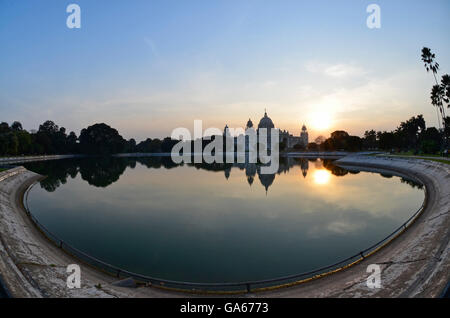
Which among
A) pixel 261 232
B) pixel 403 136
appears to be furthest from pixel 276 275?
pixel 403 136

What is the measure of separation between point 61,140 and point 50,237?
12346 centimetres

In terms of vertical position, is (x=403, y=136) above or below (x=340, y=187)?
above

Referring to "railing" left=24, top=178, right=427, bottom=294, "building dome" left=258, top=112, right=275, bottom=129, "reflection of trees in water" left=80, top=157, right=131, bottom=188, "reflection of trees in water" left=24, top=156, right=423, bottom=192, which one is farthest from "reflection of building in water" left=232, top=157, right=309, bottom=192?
"building dome" left=258, top=112, right=275, bottom=129

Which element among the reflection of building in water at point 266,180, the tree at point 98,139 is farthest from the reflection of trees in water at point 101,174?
the tree at point 98,139

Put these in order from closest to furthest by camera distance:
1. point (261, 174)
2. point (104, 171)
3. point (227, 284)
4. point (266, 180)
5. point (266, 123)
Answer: point (227, 284) < point (266, 180) < point (261, 174) < point (104, 171) < point (266, 123)

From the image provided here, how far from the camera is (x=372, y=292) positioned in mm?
9375

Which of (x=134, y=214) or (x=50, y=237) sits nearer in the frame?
(x=50, y=237)

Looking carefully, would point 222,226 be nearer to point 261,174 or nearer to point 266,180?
point 266,180

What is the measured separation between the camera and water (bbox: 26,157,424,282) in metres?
13.6

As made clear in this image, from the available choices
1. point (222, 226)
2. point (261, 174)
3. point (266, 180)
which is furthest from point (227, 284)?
point (261, 174)

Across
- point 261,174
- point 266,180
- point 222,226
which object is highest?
point 261,174

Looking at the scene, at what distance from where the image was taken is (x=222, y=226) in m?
19.9

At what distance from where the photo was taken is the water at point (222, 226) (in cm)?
1356
